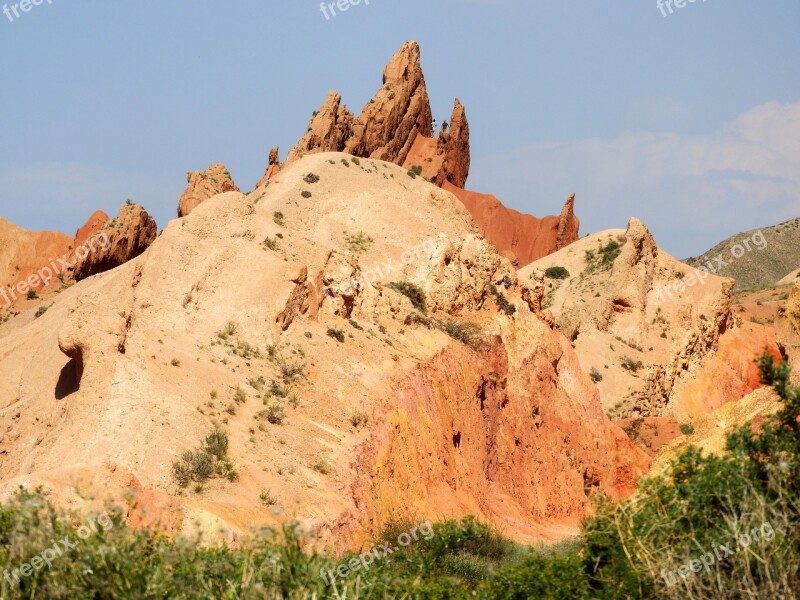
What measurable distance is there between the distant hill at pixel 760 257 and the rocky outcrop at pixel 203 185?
Answer: 199 ft

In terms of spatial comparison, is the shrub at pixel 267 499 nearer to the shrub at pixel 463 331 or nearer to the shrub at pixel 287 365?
the shrub at pixel 287 365

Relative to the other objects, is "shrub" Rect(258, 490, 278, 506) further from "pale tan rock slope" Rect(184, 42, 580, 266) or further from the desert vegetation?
"pale tan rock slope" Rect(184, 42, 580, 266)

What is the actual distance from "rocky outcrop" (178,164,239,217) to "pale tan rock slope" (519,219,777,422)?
20.3m

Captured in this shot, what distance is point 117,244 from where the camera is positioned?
59.6 meters

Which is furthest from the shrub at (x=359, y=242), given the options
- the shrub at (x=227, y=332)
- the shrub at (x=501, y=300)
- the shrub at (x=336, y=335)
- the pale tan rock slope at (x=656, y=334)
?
the shrub at (x=227, y=332)

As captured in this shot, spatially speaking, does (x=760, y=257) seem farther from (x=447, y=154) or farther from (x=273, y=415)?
(x=273, y=415)

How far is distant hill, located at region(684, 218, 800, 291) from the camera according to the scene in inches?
4402

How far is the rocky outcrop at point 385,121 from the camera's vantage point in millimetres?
71188

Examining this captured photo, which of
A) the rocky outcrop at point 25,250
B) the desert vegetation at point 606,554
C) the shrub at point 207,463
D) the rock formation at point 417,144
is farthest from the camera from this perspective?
the rocky outcrop at point 25,250

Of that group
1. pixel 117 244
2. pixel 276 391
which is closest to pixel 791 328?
pixel 276 391

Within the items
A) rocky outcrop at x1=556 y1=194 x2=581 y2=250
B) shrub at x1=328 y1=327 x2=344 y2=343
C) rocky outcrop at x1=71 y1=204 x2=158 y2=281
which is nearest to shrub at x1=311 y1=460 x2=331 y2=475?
shrub at x1=328 y1=327 x2=344 y2=343

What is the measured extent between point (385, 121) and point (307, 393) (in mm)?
55337

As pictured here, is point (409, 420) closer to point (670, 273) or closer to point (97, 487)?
point (97, 487)

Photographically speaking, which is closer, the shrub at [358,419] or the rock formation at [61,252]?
the shrub at [358,419]
